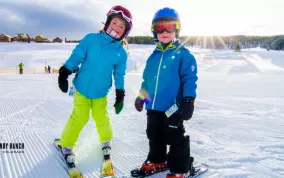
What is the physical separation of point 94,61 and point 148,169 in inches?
50.2

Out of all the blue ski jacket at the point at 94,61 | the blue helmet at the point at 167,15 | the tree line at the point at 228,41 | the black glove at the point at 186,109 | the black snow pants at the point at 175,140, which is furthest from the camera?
the tree line at the point at 228,41

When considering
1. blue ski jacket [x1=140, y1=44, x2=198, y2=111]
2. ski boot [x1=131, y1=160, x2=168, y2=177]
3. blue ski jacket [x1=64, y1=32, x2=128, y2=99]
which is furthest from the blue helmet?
ski boot [x1=131, y1=160, x2=168, y2=177]

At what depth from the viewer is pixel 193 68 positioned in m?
2.64

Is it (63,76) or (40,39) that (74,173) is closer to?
(63,76)

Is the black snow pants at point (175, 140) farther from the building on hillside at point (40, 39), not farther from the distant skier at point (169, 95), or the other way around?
the building on hillside at point (40, 39)

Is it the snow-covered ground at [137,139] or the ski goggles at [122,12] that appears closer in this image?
the snow-covered ground at [137,139]

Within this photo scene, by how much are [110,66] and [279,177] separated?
206 cm

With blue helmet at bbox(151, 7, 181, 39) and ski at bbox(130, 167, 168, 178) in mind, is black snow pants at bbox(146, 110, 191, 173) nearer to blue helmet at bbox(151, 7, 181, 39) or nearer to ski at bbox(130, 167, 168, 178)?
ski at bbox(130, 167, 168, 178)

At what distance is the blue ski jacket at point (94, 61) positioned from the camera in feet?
9.91

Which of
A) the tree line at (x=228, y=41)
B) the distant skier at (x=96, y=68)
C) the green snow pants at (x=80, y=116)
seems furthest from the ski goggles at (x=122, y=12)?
the tree line at (x=228, y=41)

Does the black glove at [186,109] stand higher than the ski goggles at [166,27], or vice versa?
the ski goggles at [166,27]

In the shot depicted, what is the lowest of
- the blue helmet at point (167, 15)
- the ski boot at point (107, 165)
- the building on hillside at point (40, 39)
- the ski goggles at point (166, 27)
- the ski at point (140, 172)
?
the ski at point (140, 172)

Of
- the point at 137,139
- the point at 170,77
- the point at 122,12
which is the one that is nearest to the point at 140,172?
the point at 170,77

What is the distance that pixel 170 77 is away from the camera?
2.69 m
